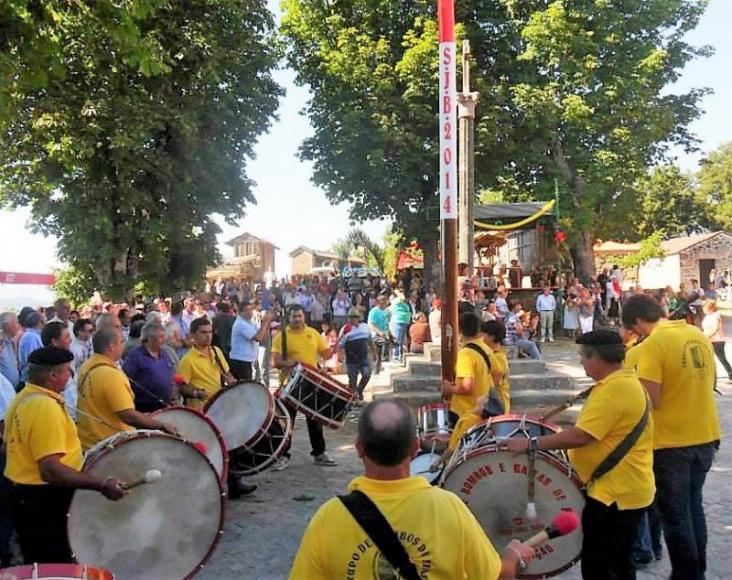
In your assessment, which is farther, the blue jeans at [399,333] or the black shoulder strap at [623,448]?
the blue jeans at [399,333]

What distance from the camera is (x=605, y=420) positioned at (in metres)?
3.87

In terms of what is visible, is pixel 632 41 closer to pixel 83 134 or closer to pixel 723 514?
pixel 83 134

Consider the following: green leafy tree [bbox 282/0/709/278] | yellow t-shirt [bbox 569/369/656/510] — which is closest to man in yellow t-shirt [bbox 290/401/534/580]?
yellow t-shirt [bbox 569/369/656/510]

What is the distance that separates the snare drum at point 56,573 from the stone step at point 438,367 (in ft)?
32.6

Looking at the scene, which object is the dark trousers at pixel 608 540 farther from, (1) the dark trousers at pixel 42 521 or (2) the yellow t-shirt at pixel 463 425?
(1) the dark trousers at pixel 42 521

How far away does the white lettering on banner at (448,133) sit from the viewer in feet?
28.6

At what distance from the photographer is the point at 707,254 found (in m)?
55.2

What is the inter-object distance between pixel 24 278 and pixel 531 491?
11984mm

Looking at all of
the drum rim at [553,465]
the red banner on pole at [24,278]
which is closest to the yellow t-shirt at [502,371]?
the drum rim at [553,465]

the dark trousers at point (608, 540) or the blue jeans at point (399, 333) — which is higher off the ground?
the blue jeans at point (399, 333)

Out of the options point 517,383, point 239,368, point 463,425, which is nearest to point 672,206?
point 517,383

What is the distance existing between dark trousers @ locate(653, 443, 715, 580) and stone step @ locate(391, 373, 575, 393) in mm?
7500

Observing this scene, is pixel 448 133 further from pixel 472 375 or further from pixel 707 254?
pixel 707 254

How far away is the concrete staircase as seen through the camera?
1188 centimetres
